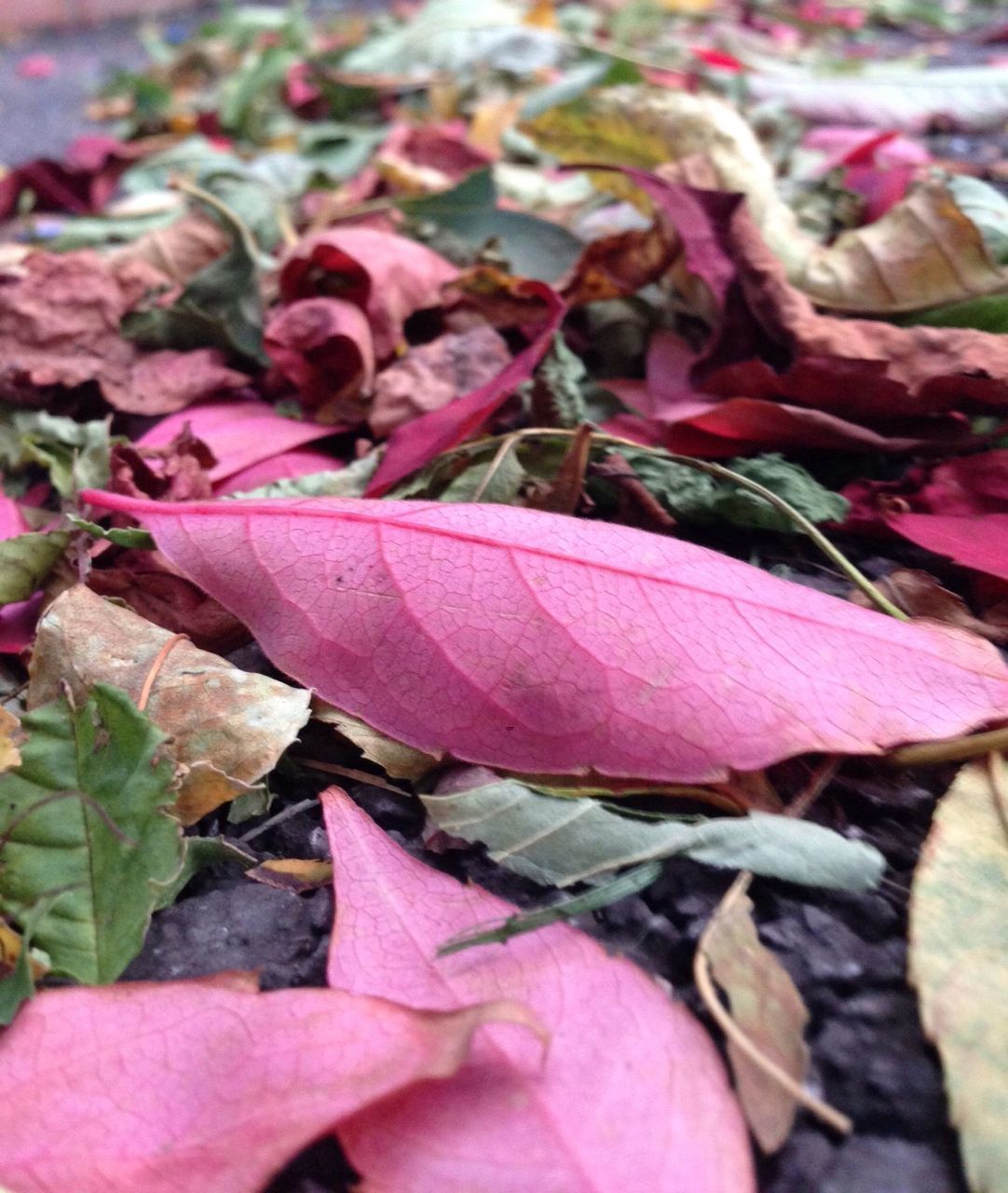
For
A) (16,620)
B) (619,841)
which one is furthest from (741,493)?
(16,620)

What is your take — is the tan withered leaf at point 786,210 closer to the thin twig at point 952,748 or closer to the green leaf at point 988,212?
the green leaf at point 988,212

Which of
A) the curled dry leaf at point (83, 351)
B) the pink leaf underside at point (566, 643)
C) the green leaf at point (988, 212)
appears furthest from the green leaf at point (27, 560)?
the green leaf at point (988, 212)

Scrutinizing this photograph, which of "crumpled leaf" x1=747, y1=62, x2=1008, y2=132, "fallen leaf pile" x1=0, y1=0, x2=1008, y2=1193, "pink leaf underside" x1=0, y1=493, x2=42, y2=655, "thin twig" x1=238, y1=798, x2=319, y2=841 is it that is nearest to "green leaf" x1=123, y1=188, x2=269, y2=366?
"fallen leaf pile" x1=0, y1=0, x2=1008, y2=1193

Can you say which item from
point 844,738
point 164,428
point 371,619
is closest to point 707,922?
point 844,738

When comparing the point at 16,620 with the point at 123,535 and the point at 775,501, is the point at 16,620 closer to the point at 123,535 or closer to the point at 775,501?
the point at 123,535

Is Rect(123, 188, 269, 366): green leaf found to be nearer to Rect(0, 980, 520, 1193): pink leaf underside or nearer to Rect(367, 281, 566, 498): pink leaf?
Rect(367, 281, 566, 498): pink leaf

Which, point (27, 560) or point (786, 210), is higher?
point (786, 210)
